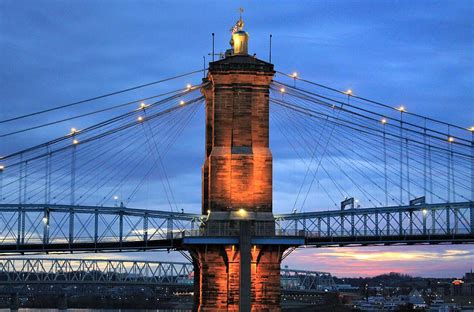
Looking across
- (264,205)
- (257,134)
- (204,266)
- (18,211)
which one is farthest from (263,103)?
(18,211)

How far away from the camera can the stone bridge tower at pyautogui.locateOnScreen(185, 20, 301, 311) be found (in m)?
86.3

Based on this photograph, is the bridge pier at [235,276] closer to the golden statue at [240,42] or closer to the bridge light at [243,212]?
the bridge light at [243,212]

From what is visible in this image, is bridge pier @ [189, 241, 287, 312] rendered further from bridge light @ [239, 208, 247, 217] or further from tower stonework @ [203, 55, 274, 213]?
tower stonework @ [203, 55, 274, 213]

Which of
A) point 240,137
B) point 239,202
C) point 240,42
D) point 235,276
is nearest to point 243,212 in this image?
point 239,202

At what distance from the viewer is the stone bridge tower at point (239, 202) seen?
8631 centimetres

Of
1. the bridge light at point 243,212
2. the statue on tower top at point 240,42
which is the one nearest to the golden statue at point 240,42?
the statue on tower top at point 240,42

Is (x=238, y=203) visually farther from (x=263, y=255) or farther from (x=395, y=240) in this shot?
(x=395, y=240)

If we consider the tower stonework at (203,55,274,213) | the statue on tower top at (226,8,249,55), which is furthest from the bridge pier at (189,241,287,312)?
the statue on tower top at (226,8,249,55)

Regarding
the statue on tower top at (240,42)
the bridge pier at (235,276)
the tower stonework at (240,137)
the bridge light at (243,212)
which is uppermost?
the statue on tower top at (240,42)

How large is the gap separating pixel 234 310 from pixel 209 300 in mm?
2657

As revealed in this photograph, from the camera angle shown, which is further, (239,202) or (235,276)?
(239,202)

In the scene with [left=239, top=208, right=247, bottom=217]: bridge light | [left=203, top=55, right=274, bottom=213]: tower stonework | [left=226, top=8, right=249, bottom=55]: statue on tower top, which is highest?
[left=226, top=8, right=249, bottom=55]: statue on tower top

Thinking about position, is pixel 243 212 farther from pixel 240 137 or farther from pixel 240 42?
pixel 240 42

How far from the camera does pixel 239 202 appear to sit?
A: 291 feet
